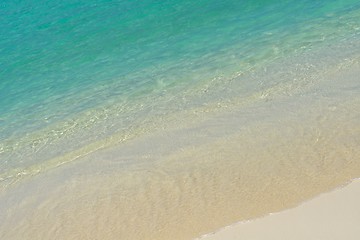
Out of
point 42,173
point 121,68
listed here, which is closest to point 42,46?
point 121,68

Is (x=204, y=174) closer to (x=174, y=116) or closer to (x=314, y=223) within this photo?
(x=314, y=223)

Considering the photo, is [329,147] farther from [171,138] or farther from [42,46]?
[42,46]

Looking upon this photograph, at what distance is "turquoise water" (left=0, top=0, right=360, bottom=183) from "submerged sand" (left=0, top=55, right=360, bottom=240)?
3.45 ft

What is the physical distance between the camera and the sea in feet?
33.4

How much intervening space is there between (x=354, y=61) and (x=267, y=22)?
163 inches

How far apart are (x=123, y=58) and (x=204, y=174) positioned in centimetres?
726

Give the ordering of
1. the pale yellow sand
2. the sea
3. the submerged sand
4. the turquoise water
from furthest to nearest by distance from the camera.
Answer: the turquoise water < the sea < the submerged sand < the pale yellow sand

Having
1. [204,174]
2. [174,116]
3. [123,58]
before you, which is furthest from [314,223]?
[123,58]

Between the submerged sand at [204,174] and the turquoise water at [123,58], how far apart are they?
1.05 metres

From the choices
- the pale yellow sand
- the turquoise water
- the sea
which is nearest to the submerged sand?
the sea

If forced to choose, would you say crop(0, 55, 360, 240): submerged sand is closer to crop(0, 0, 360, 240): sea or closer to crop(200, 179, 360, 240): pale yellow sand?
crop(0, 0, 360, 240): sea

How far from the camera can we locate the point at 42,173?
486 inches

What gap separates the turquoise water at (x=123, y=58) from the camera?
13.8 metres

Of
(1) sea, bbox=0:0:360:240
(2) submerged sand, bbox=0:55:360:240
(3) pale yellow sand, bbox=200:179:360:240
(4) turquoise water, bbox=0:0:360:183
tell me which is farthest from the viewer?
(4) turquoise water, bbox=0:0:360:183
